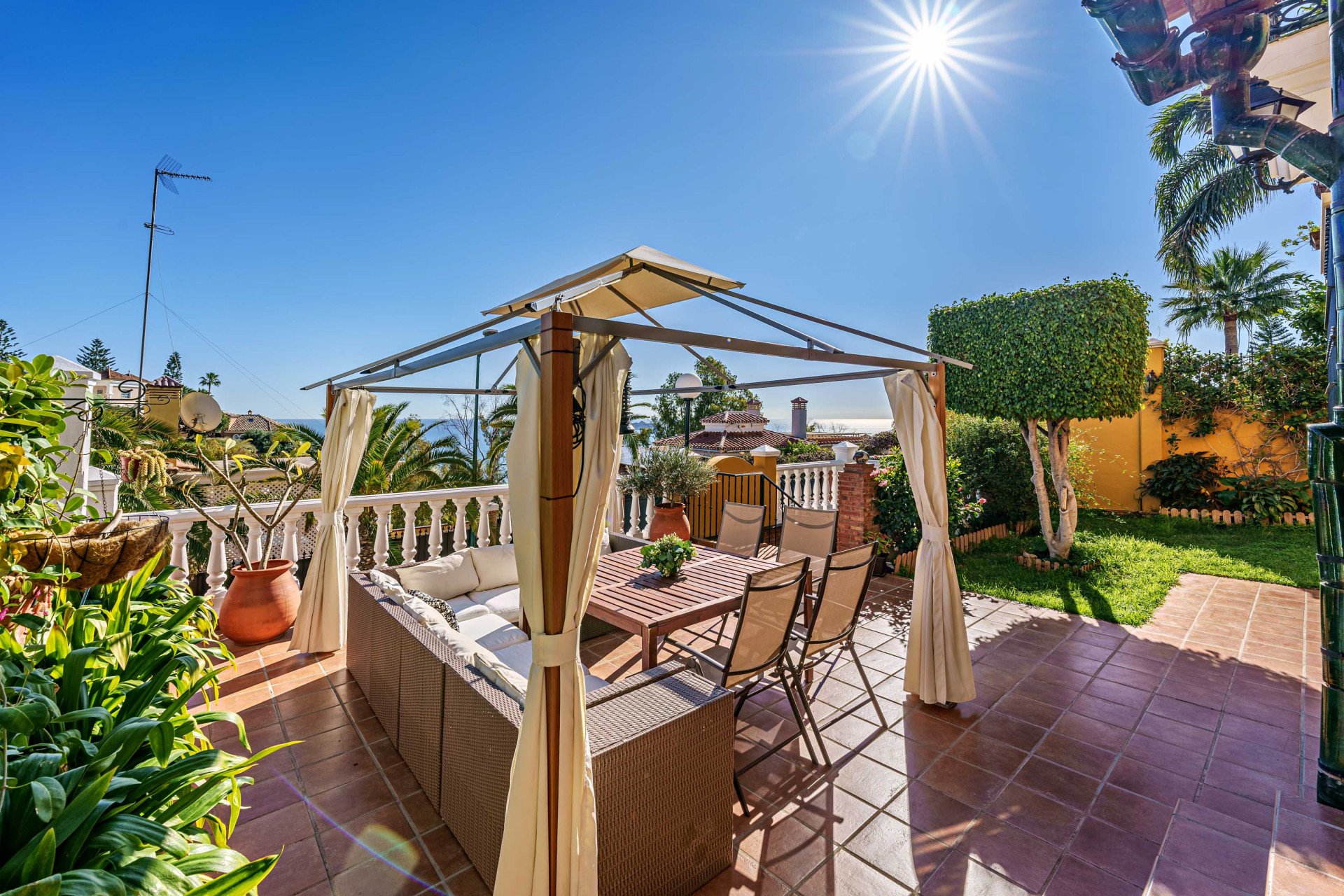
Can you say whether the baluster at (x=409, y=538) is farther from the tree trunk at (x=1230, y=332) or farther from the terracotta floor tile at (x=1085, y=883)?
the tree trunk at (x=1230, y=332)

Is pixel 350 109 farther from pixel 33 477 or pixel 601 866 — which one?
pixel 601 866

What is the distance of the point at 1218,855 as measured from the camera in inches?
87.3

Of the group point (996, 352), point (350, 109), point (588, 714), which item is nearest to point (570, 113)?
point (350, 109)

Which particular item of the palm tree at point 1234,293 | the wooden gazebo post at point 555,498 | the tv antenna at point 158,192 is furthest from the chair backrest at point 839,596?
the palm tree at point 1234,293

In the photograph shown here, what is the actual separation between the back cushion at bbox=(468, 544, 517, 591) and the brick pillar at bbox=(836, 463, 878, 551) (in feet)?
12.9

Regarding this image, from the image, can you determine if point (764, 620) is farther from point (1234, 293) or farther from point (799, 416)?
point (1234, 293)

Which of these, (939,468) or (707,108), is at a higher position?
(707,108)

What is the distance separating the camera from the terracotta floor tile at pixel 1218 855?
2098 mm

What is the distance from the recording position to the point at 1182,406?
30.1ft

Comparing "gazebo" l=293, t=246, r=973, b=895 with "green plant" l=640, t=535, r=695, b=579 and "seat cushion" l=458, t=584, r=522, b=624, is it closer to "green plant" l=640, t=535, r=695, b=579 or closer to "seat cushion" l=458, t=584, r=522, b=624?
"green plant" l=640, t=535, r=695, b=579

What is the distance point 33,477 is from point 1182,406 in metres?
13.0

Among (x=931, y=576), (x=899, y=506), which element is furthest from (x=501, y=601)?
(x=899, y=506)

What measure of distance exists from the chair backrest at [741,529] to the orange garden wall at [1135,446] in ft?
24.1

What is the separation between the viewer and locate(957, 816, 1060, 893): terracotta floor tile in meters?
2.10
